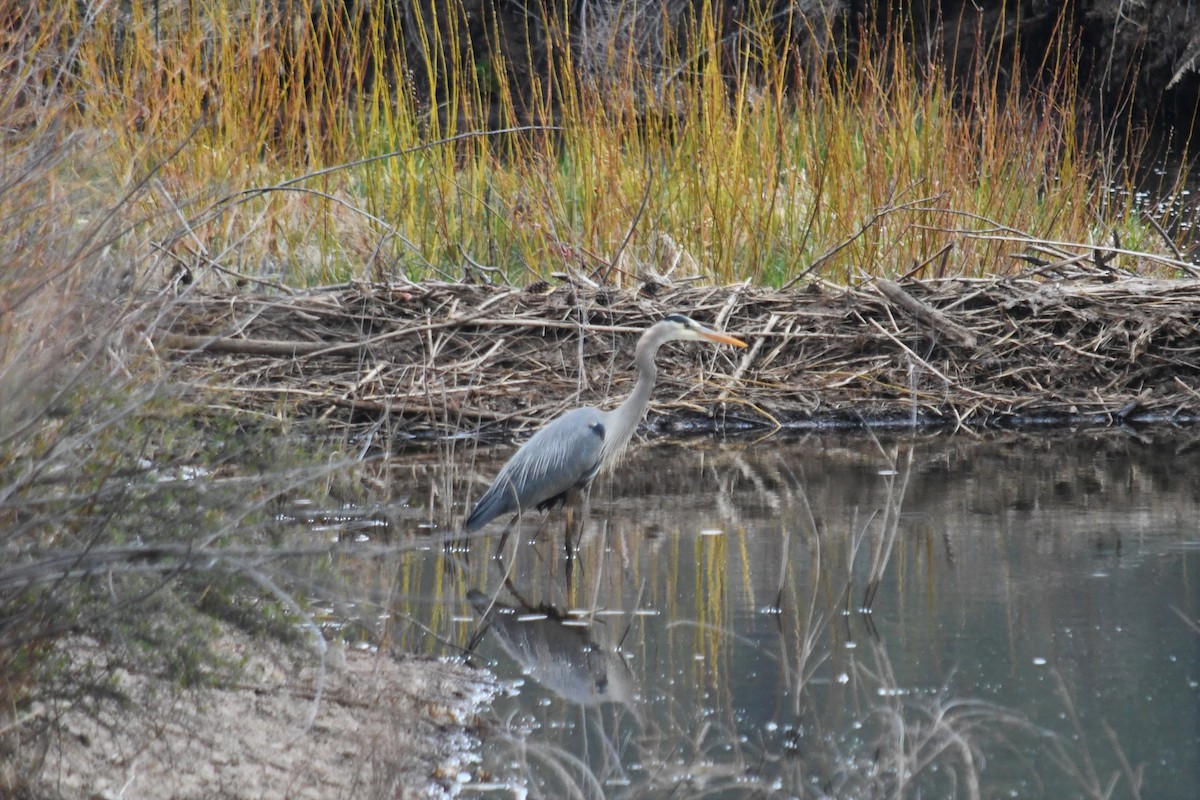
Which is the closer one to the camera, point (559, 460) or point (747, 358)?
point (559, 460)

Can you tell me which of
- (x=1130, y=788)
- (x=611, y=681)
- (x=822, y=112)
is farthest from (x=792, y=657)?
(x=822, y=112)

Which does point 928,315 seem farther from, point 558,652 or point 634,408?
point 558,652

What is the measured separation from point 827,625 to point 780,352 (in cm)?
332

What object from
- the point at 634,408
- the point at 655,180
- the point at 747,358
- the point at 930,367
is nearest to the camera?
the point at 634,408

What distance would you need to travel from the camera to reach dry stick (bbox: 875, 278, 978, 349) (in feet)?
21.6

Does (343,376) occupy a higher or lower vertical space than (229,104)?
lower

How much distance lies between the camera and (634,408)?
4980 millimetres

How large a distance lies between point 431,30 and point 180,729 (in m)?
11.4

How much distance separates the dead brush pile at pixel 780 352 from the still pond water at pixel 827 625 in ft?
2.94

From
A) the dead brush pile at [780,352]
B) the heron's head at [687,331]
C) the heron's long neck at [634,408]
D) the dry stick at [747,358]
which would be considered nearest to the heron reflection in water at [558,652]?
the heron's long neck at [634,408]

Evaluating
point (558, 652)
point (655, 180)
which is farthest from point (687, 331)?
point (655, 180)

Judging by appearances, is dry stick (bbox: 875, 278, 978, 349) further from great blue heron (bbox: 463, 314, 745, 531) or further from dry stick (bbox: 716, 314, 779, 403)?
great blue heron (bbox: 463, 314, 745, 531)

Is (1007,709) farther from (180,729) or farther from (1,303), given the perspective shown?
(1,303)

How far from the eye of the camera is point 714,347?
6676 millimetres
